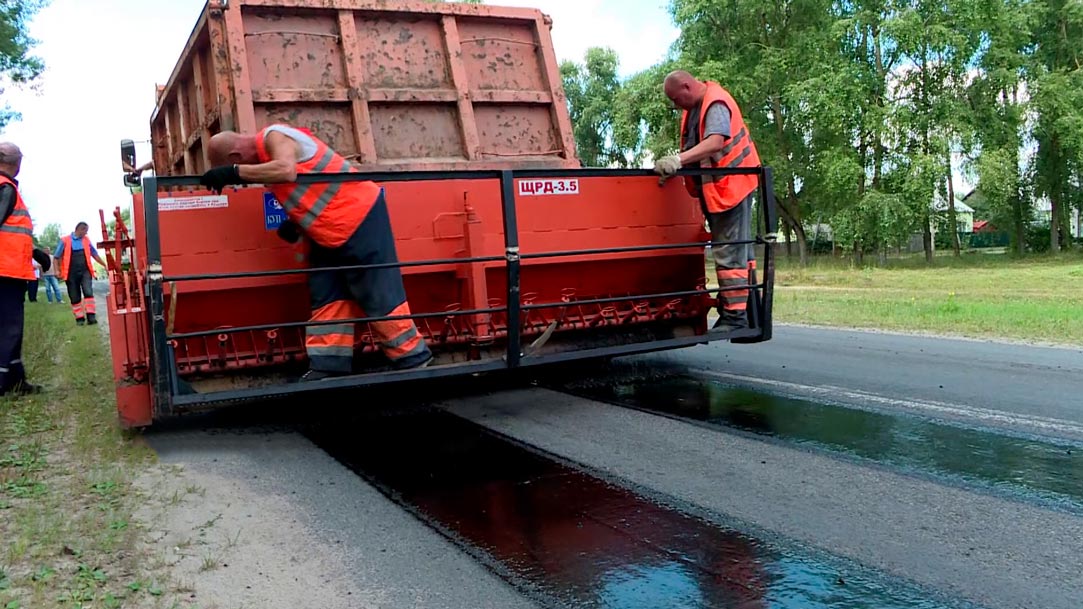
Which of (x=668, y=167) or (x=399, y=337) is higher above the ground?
(x=668, y=167)

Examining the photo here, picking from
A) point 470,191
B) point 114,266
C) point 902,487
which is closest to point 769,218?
point 470,191

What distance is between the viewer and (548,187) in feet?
19.3

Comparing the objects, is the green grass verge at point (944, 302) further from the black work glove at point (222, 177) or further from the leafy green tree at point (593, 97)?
the leafy green tree at point (593, 97)

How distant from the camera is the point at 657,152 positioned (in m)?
29.2

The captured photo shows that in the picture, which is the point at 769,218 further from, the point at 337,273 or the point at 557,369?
the point at 337,273

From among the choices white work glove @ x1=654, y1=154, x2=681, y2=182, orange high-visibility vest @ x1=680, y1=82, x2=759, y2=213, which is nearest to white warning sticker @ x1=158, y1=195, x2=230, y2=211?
white work glove @ x1=654, y1=154, x2=681, y2=182

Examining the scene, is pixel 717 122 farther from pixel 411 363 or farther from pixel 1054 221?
pixel 1054 221

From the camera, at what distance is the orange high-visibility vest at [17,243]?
22.1ft

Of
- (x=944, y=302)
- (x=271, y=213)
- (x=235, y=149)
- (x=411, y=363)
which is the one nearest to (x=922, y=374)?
(x=411, y=363)

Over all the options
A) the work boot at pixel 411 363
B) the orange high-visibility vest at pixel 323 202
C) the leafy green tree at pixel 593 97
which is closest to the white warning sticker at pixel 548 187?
the orange high-visibility vest at pixel 323 202

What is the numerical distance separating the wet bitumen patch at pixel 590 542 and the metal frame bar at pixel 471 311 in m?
0.58

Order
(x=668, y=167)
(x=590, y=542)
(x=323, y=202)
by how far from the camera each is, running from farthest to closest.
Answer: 1. (x=668, y=167)
2. (x=323, y=202)
3. (x=590, y=542)

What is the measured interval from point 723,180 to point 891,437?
A: 2.15 meters

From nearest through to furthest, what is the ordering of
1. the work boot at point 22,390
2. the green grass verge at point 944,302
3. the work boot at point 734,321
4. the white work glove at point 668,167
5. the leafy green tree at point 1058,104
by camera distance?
the white work glove at point 668,167, the work boot at point 734,321, the work boot at point 22,390, the green grass verge at point 944,302, the leafy green tree at point 1058,104
